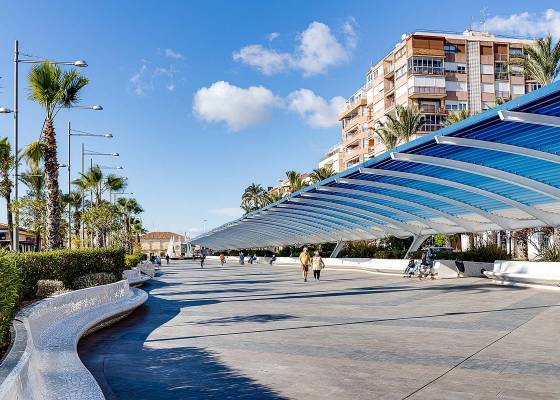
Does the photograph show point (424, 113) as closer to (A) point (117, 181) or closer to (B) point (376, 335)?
(A) point (117, 181)

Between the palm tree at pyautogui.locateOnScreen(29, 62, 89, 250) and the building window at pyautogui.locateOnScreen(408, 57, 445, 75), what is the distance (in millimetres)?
43430

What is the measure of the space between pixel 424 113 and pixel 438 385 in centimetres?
5534

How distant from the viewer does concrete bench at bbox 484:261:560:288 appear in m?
19.2

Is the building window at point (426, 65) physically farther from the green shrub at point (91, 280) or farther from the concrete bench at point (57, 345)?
the concrete bench at point (57, 345)

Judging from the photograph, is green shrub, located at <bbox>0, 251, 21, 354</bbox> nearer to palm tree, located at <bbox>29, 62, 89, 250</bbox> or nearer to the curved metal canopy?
the curved metal canopy

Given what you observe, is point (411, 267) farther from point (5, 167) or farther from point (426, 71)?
point (426, 71)

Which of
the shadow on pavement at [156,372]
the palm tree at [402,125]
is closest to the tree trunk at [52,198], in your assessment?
the shadow on pavement at [156,372]

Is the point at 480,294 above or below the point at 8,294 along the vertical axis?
below

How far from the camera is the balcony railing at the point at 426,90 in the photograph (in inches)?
2350

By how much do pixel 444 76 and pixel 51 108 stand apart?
47.0 metres

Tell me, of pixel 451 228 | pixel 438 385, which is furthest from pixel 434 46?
pixel 438 385

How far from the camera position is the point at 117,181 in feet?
188

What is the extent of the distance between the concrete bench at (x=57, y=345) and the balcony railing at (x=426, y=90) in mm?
49975

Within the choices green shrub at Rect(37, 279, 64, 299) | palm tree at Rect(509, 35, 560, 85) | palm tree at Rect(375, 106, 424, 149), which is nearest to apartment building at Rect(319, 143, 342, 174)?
palm tree at Rect(375, 106, 424, 149)
